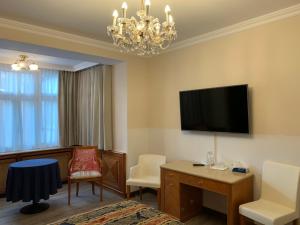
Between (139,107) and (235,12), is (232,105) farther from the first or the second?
(139,107)

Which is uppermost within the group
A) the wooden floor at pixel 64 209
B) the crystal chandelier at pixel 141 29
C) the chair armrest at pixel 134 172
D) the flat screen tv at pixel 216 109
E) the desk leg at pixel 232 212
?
the crystal chandelier at pixel 141 29

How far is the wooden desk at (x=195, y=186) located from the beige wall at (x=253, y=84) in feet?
0.79

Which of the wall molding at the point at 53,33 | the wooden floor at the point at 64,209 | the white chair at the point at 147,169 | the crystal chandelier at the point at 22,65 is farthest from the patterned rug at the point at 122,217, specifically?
the crystal chandelier at the point at 22,65

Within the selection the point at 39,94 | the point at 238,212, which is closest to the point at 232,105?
the point at 238,212

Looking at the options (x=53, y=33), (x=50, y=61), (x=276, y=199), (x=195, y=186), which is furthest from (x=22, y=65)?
(x=276, y=199)

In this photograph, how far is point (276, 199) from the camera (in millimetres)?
2596

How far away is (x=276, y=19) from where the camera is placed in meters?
2.74

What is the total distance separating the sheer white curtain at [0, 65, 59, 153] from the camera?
4516 millimetres

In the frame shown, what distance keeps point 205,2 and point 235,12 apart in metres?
0.50

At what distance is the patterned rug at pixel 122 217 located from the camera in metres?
1.89

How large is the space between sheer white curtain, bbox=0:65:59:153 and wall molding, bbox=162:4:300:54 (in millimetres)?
2966

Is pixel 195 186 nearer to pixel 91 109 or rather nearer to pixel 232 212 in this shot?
pixel 232 212

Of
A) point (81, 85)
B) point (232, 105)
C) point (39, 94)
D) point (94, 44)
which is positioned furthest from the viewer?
point (81, 85)

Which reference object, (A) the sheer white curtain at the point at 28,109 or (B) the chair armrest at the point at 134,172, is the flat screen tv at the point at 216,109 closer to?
(B) the chair armrest at the point at 134,172
